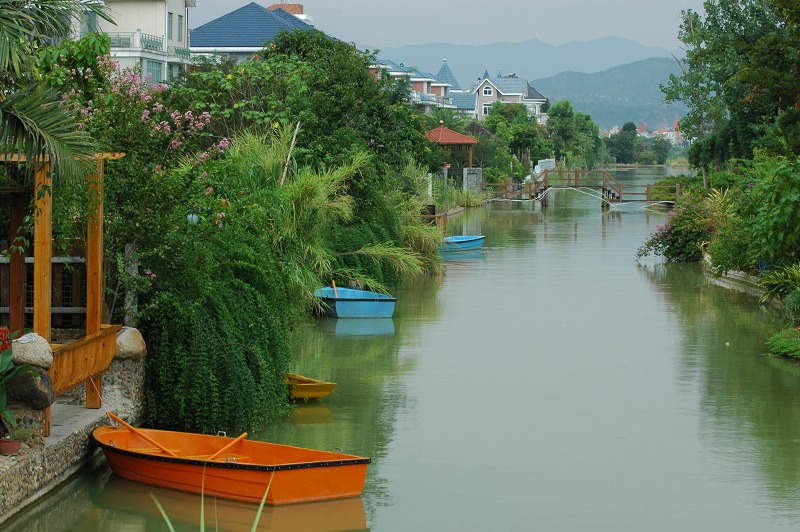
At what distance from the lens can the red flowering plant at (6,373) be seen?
32.2ft

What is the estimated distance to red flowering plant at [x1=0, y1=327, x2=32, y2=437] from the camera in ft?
32.2

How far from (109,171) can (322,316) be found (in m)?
10.4

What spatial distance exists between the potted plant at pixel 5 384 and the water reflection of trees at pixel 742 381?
265 inches

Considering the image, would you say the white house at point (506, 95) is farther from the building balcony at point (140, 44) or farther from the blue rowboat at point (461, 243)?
the blue rowboat at point (461, 243)

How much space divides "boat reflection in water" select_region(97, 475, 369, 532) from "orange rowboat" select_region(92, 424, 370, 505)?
2.8 inches

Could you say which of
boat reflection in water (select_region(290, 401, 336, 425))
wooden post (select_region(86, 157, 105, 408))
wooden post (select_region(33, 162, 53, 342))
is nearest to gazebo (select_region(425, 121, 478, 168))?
boat reflection in water (select_region(290, 401, 336, 425))

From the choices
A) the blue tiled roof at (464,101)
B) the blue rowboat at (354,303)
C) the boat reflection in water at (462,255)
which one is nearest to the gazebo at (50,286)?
the blue rowboat at (354,303)

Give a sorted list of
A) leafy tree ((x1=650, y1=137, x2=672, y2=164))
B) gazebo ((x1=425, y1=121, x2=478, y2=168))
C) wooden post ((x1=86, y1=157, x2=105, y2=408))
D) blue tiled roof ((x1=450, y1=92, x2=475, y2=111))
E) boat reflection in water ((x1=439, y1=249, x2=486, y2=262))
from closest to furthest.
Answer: wooden post ((x1=86, y1=157, x2=105, y2=408)) < boat reflection in water ((x1=439, y1=249, x2=486, y2=262)) < gazebo ((x1=425, y1=121, x2=478, y2=168)) < blue tiled roof ((x1=450, y1=92, x2=475, y2=111)) < leafy tree ((x1=650, y1=137, x2=672, y2=164))

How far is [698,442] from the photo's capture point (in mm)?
13602

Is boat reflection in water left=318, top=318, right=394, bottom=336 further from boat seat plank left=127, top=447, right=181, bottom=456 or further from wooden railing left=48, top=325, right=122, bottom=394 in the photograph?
boat seat plank left=127, top=447, right=181, bottom=456

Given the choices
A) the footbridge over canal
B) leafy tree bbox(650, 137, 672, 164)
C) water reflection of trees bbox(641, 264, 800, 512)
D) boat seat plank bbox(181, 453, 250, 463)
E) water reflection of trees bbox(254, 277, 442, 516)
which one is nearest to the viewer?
boat seat plank bbox(181, 453, 250, 463)

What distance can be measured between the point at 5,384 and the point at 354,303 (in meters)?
13.3

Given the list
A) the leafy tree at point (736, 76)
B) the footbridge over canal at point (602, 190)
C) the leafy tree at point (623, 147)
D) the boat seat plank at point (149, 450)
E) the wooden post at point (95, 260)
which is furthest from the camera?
the leafy tree at point (623, 147)

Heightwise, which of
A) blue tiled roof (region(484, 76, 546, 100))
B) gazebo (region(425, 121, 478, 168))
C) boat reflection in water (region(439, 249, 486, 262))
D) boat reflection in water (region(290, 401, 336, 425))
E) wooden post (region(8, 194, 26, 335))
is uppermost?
blue tiled roof (region(484, 76, 546, 100))
